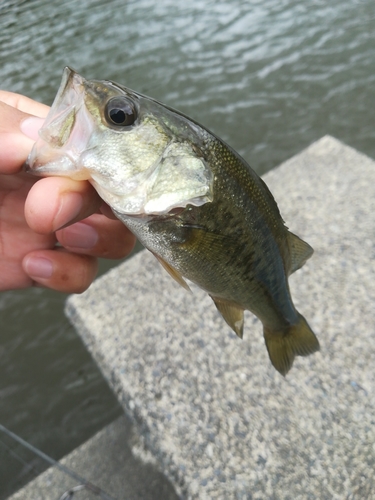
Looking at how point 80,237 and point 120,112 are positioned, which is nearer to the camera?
point 120,112

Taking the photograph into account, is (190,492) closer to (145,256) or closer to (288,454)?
(288,454)

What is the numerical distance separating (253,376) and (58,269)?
125 centimetres

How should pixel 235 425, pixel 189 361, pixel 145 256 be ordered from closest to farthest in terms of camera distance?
1. pixel 235 425
2. pixel 189 361
3. pixel 145 256

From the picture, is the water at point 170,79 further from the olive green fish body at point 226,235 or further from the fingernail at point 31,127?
the fingernail at point 31,127

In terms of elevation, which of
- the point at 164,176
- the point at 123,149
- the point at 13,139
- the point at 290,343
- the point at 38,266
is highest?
the point at 13,139

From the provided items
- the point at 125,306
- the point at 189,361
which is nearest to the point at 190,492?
the point at 189,361

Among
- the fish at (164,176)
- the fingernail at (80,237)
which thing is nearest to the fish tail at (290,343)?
the fish at (164,176)

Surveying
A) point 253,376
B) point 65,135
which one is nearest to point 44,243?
point 65,135

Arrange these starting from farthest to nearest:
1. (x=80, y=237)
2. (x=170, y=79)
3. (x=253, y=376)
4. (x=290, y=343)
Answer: (x=170, y=79)
(x=253, y=376)
(x=80, y=237)
(x=290, y=343)

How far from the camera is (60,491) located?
2.60 meters

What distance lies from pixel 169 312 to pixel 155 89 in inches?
220

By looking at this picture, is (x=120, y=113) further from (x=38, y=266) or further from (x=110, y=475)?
(x=110, y=475)

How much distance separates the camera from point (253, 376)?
2393 mm

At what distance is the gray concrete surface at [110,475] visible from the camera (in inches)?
100
